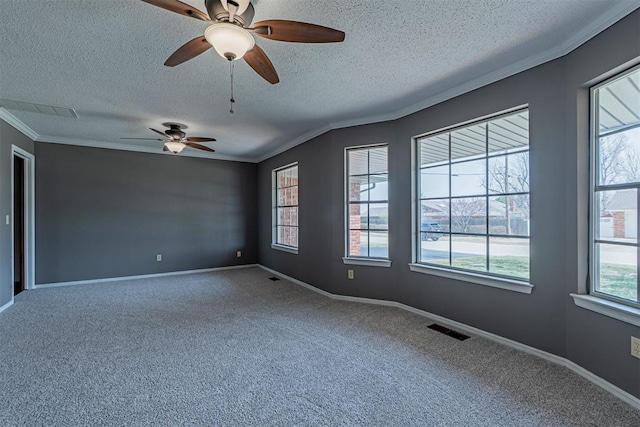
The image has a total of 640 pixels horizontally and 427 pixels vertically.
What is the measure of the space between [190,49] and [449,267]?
310 cm

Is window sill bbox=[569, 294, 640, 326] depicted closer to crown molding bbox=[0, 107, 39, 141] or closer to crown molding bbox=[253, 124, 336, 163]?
crown molding bbox=[253, 124, 336, 163]

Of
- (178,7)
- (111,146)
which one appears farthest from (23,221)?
(178,7)

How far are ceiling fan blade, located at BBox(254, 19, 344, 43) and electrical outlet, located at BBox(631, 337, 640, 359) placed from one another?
2582 millimetres

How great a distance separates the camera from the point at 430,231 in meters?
3.49

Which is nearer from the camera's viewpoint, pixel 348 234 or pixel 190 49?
pixel 190 49

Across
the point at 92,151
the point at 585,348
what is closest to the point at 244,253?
the point at 92,151

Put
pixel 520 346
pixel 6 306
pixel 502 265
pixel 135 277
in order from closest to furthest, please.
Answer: pixel 520 346 < pixel 502 265 < pixel 6 306 < pixel 135 277

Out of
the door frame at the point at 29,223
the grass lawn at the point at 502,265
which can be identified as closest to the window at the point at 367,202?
the grass lawn at the point at 502,265

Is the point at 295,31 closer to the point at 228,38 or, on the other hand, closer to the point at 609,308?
the point at 228,38

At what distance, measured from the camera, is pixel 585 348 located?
2.16 meters

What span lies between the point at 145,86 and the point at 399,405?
11.7ft

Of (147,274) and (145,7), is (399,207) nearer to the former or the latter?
(145,7)

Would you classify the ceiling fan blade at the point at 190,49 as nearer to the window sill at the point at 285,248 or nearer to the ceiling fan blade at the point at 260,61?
the ceiling fan blade at the point at 260,61

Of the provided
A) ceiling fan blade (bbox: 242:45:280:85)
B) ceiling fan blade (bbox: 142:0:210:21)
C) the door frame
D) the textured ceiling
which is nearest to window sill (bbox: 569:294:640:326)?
the textured ceiling
